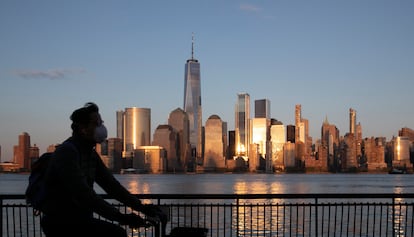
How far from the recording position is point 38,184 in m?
4.48

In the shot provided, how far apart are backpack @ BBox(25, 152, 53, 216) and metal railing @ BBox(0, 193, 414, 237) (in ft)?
4.42

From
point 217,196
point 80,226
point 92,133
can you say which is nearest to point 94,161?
point 92,133

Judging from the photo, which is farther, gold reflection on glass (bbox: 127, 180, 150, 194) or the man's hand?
gold reflection on glass (bbox: 127, 180, 150, 194)

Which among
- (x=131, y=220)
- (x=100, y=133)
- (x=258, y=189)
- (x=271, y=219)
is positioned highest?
(x=100, y=133)

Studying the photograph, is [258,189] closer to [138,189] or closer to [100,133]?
[138,189]

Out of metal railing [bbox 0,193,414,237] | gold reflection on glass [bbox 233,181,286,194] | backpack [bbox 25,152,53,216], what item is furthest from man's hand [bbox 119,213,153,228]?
gold reflection on glass [bbox 233,181,286,194]

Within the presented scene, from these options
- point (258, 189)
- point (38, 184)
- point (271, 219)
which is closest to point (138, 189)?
point (258, 189)

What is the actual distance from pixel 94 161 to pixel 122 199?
39cm

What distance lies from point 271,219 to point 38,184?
9100 mm

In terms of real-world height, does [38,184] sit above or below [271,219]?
above

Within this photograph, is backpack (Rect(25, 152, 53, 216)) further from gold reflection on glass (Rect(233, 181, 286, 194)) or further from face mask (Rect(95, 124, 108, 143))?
gold reflection on glass (Rect(233, 181, 286, 194))

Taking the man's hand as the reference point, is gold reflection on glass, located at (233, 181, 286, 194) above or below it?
below

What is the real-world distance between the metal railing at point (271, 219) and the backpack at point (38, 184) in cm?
135

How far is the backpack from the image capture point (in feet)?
14.6
